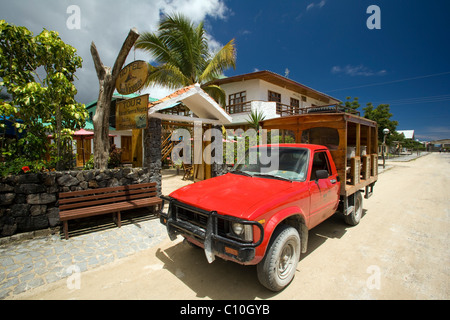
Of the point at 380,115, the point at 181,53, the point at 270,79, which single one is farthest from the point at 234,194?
the point at 380,115

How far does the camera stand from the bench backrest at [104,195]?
4.61 m

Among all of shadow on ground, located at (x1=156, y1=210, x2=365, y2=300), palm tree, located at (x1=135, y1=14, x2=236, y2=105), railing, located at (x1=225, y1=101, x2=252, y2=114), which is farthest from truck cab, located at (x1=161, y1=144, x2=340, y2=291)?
railing, located at (x1=225, y1=101, x2=252, y2=114)

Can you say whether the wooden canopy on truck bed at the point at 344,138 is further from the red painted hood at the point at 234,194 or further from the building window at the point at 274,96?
the building window at the point at 274,96

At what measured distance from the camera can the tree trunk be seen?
5559 millimetres

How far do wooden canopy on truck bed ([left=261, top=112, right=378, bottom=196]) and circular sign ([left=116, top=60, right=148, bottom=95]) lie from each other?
3423 mm

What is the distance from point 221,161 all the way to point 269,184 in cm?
601

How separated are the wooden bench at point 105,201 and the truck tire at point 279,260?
3689mm

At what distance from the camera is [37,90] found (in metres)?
4.55

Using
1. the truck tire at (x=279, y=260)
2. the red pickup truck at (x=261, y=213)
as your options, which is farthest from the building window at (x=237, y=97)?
the truck tire at (x=279, y=260)

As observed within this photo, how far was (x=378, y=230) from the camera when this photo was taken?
4.95 metres

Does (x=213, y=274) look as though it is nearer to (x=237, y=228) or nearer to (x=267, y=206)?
(x=237, y=228)

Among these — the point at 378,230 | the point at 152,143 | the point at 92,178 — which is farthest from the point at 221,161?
the point at 378,230

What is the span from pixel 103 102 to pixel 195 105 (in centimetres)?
321
